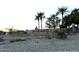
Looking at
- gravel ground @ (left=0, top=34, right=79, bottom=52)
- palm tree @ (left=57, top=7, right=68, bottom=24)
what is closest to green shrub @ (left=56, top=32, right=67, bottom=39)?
gravel ground @ (left=0, top=34, right=79, bottom=52)

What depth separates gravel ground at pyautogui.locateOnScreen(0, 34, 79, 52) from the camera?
145 inches

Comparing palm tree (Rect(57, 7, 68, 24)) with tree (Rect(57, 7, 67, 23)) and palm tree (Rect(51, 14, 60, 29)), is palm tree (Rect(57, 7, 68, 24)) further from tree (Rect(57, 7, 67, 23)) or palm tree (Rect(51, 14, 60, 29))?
palm tree (Rect(51, 14, 60, 29))

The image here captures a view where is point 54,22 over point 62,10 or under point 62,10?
under

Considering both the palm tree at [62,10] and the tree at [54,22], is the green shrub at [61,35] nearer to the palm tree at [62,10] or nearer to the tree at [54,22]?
the tree at [54,22]

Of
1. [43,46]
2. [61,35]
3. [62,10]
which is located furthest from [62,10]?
[43,46]

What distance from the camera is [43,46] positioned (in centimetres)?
372

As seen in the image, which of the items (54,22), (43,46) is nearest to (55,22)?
(54,22)

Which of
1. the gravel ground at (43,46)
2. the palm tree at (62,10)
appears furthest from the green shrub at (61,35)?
the palm tree at (62,10)

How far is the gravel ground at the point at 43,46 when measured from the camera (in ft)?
12.0

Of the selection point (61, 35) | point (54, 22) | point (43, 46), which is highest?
point (54, 22)

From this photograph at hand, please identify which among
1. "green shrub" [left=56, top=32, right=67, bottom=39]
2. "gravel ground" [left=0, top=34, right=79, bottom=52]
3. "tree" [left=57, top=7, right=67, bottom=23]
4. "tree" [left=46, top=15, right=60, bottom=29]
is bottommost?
"gravel ground" [left=0, top=34, right=79, bottom=52]

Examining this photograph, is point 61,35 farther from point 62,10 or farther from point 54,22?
point 62,10

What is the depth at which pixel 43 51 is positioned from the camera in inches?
144
